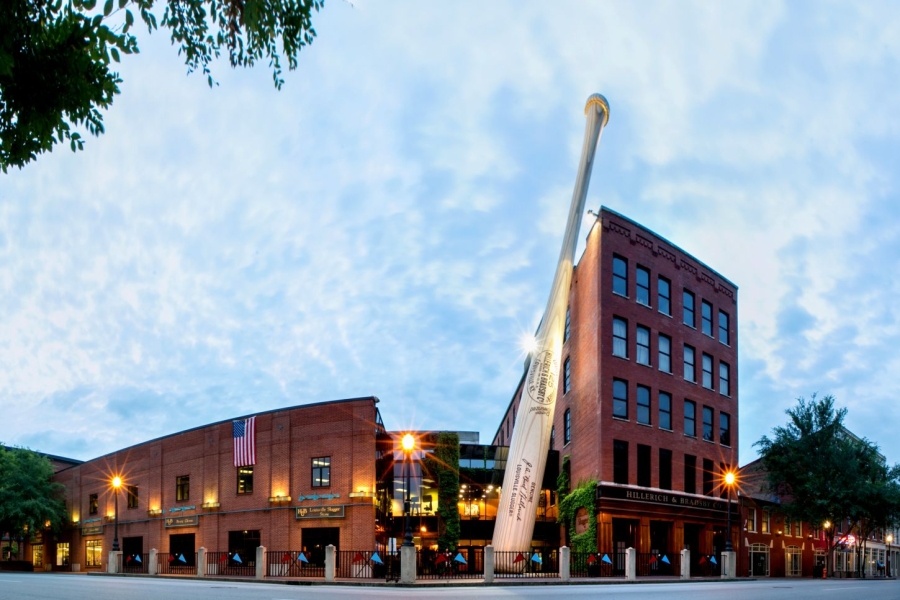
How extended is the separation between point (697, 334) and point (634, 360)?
7.58 m

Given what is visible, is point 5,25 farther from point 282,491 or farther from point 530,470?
point 282,491

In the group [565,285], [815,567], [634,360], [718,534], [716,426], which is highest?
[565,285]

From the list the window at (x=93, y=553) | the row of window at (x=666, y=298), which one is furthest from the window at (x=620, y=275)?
the window at (x=93, y=553)

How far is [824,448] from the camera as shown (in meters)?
54.3

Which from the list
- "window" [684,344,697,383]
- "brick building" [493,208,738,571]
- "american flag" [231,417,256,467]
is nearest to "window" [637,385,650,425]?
"brick building" [493,208,738,571]

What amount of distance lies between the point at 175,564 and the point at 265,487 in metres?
6.97

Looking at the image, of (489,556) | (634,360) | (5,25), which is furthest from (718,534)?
(5,25)

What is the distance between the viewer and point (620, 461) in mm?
41750

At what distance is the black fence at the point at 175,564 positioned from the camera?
43.0 metres

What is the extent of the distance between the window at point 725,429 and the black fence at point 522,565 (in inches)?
685

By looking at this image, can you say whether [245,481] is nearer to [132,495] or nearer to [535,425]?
[132,495]

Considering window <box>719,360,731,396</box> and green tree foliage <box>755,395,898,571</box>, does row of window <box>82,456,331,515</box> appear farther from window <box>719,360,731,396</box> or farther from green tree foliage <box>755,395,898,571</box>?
green tree foliage <box>755,395,898,571</box>

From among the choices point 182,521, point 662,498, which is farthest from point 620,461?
point 182,521

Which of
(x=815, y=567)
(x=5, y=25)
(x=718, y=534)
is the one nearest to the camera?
(x=5, y=25)
